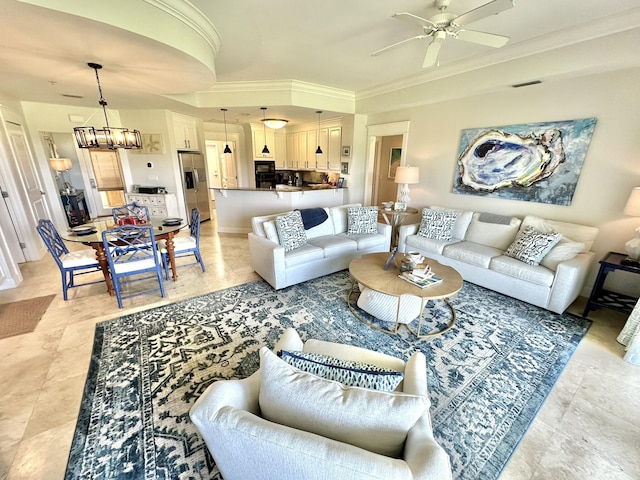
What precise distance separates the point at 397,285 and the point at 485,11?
2.15m

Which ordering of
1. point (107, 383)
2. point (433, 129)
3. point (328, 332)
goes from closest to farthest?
point (107, 383) → point (328, 332) → point (433, 129)

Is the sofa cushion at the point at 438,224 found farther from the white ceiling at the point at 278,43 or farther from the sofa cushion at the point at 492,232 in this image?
the white ceiling at the point at 278,43

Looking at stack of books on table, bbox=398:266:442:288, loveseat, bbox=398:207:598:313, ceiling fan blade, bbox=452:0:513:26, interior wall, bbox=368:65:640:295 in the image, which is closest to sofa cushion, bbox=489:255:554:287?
loveseat, bbox=398:207:598:313

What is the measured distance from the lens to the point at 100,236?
2949 millimetres

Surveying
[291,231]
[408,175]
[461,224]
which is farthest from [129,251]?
[461,224]

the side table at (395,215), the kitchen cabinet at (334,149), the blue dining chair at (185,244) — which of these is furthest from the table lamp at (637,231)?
the blue dining chair at (185,244)

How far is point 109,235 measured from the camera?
2.90 meters

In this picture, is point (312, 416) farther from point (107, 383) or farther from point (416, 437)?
point (107, 383)

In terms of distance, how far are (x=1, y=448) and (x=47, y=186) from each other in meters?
5.31

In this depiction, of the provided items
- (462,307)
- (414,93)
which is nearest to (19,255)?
(462,307)

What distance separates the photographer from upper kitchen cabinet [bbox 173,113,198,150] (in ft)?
18.5

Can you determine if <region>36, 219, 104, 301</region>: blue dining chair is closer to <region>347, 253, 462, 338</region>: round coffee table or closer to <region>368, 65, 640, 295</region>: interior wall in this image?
<region>347, 253, 462, 338</region>: round coffee table

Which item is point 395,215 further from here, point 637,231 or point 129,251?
point 129,251

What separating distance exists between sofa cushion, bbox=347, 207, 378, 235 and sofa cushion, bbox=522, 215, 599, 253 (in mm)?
1909
